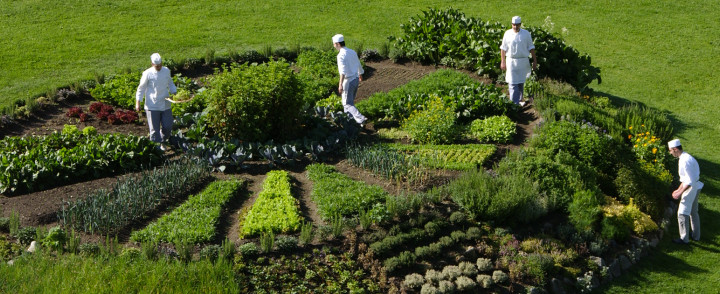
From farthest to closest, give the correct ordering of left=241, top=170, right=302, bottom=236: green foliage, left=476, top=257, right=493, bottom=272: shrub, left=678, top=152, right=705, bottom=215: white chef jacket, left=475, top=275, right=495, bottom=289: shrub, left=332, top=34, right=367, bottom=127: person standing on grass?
left=332, top=34, right=367, bottom=127: person standing on grass → left=678, top=152, right=705, bottom=215: white chef jacket → left=241, top=170, right=302, bottom=236: green foliage → left=476, top=257, right=493, bottom=272: shrub → left=475, top=275, right=495, bottom=289: shrub

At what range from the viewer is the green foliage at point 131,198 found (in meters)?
13.0

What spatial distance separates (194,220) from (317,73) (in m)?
8.90

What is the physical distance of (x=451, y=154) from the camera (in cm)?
1603

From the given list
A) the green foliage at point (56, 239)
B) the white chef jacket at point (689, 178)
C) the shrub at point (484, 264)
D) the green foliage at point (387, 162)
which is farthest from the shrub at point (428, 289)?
the green foliage at point (56, 239)

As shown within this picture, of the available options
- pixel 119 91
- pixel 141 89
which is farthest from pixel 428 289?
pixel 119 91

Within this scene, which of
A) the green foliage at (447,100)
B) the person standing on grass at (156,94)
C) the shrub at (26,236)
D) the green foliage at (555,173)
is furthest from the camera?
the green foliage at (447,100)

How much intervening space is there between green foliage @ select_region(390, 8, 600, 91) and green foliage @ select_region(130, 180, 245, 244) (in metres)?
8.97

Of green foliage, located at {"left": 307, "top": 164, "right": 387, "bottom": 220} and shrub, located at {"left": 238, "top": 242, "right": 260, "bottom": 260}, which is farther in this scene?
green foliage, located at {"left": 307, "top": 164, "right": 387, "bottom": 220}

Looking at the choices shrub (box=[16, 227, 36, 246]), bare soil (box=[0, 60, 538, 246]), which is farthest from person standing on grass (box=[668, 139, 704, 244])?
shrub (box=[16, 227, 36, 246])

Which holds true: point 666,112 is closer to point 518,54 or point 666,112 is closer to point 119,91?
point 518,54

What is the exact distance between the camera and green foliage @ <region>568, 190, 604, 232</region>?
13.7 metres

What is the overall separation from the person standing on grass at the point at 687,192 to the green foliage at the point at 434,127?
4.43 metres

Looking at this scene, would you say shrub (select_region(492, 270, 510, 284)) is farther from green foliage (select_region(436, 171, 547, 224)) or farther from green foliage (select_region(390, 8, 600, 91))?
green foliage (select_region(390, 8, 600, 91))

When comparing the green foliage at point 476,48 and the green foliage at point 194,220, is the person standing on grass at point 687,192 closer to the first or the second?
the green foliage at point 476,48
